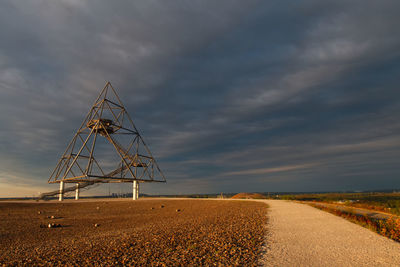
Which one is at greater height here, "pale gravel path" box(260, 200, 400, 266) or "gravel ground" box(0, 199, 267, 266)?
"gravel ground" box(0, 199, 267, 266)

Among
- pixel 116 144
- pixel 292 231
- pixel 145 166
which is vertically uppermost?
pixel 116 144

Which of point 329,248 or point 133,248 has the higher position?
point 133,248

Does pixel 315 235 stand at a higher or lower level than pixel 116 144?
lower

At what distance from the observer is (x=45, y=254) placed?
6953 mm

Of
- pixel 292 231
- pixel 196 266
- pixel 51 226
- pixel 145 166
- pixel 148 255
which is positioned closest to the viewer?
pixel 196 266

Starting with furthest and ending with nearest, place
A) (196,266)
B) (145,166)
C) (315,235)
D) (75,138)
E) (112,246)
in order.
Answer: (145,166), (75,138), (315,235), (112,246), (196,266)

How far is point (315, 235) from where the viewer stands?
31.7ft

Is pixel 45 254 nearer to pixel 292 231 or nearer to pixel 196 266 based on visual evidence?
pixel 196 266

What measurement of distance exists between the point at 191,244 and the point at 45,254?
4767 millimetres

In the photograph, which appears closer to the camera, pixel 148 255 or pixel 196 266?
pixel 196 266

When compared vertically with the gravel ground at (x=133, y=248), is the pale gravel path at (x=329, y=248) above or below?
below

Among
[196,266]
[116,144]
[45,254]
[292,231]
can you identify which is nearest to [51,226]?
[45,254]

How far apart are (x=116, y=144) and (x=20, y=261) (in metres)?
36.0

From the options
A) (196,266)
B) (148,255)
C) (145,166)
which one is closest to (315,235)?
(196,266)
